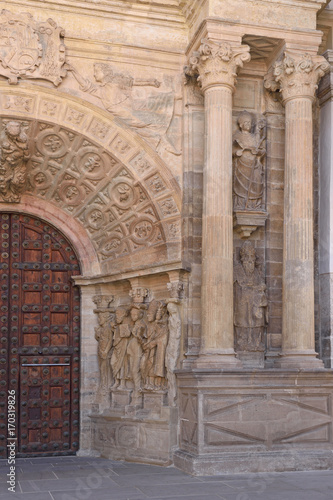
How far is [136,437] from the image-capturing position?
10023mm

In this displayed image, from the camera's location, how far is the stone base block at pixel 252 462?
8.67 meters

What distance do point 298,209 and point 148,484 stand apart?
4.18 m

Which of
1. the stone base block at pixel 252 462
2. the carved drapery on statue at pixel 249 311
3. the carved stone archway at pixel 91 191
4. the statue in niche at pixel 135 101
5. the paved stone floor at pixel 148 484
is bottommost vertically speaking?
the paved stone floor at pixel 148 484

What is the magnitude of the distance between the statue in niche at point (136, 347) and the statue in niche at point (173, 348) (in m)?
0.58

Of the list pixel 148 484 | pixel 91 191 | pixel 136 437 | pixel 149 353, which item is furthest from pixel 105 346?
pixel 148 484

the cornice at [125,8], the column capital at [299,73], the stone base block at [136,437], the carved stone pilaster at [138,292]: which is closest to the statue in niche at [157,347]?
the carved stone pilaster at [138,292]

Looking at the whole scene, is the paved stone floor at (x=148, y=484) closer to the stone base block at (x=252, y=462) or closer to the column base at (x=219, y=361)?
the stone base block at (x=252, y=462)

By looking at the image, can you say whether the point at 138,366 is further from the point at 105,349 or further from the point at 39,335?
the point at 39,335

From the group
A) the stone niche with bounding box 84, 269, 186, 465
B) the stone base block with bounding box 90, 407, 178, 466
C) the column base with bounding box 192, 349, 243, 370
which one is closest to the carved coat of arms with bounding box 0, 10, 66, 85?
the stone niche with bounding box 84, 269, 186, 465

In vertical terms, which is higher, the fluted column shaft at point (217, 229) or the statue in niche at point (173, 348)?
the fluted column shaft at point (217, 229)

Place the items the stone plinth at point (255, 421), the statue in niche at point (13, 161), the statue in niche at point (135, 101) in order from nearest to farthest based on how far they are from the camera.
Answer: the stone plinth at point (255, 421)
the statue in niche at point (13, 161)
the statue in niche at point (135, 101)

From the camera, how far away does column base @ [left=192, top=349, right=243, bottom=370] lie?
9095 mm

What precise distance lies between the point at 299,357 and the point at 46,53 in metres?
5.47

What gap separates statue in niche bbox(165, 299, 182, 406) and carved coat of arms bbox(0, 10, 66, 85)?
3585 millimetres
